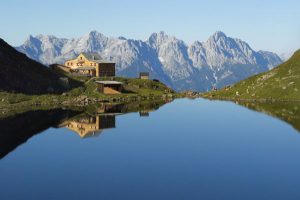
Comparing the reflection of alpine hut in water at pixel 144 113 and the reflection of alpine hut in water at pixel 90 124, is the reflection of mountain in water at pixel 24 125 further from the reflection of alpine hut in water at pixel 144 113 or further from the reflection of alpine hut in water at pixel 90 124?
the reflection of alpine hut in water at pixel 144 113

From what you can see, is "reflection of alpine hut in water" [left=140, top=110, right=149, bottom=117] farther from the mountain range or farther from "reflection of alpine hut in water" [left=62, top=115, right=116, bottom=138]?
the mountain range

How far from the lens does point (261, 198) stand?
48.8 m

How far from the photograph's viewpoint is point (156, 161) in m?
68.4

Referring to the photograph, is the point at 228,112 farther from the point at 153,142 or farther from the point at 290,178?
the point at 290,178

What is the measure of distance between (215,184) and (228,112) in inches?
3676

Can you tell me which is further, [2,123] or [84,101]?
[84,101]

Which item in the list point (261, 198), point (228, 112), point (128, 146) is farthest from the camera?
point (228, 112)

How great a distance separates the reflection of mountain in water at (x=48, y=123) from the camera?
92.3 metres

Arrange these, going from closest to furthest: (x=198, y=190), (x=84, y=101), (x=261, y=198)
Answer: (x=261, y=198)
(x=198, y=190)
(x=84, y=101)

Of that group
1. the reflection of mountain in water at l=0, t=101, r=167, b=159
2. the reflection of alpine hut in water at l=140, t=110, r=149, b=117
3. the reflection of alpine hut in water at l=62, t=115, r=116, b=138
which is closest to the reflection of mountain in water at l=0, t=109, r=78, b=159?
the reflection of mountain in water at l=0, t=101, r=167, b=159

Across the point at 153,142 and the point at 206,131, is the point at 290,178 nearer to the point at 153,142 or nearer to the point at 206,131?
the point at 153,142

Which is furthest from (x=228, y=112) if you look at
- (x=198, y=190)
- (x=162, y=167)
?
(x=198, y=190)

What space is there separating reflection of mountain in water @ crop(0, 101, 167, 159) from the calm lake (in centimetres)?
25

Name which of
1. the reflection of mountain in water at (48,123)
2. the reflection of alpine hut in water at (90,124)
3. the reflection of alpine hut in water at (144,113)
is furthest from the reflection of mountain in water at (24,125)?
the reflection of alpine hut in water at (144,113)
